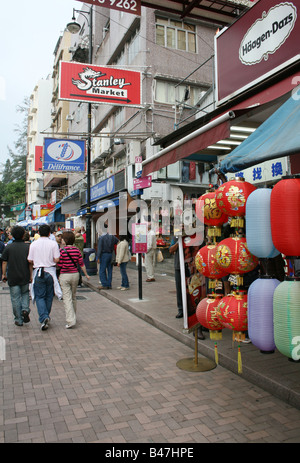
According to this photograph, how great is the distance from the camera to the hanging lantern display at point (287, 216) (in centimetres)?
279

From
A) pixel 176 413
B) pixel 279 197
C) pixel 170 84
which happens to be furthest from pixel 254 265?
pixel 170 84

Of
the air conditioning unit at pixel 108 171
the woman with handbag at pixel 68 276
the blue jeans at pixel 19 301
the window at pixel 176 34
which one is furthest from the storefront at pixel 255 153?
the air conditioning unit at pixel 108 171

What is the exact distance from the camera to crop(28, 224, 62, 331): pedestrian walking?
647 cm

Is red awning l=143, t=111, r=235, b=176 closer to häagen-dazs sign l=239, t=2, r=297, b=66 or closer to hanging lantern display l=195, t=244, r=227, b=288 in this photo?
hanging lantern display l=195, t=244, r=227, b=288

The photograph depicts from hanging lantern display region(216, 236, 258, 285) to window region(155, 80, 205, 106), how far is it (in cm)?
1464

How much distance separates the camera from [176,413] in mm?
3303

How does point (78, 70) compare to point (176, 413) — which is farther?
point (78, 70)

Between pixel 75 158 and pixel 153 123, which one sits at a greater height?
pixel 153 123

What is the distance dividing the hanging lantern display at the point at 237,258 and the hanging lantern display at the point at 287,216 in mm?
656

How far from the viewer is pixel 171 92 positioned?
17203 millimetres

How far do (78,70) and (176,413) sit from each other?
12014 mm

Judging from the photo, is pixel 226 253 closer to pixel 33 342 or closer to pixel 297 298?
pixel 297 298

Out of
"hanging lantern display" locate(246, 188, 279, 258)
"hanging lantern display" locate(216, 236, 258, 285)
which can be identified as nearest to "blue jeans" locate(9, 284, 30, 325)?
"hanging lantern display" locate(216, 236, 258, 285)

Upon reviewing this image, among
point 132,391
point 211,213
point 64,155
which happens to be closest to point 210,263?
point 211,213
